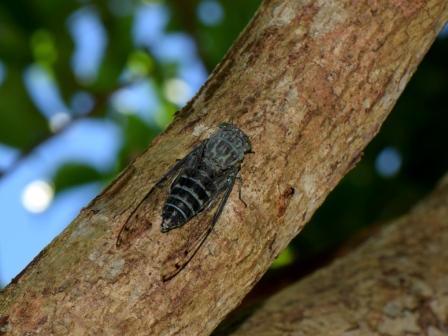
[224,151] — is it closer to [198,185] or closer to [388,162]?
[198,185]

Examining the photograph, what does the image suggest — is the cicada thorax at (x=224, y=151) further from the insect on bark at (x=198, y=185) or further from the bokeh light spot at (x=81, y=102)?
the bokeh light spot at (x=81, y=102)

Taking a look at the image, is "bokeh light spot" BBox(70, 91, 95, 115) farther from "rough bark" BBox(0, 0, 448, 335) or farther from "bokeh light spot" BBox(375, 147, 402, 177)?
"rough bark" BBox(0, 0, 448, 335)

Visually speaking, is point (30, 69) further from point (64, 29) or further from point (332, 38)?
point (332, 38)

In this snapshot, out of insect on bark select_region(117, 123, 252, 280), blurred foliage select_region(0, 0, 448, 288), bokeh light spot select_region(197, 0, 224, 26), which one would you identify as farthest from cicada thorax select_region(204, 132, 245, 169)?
bokeh light spot select_region(197, 0, 224, 26)

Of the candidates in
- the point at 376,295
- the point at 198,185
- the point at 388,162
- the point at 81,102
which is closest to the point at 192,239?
the point at 198,185

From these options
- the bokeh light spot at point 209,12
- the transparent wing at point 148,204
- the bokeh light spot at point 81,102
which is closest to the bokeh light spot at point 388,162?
the bokeh light spot at point 209,12

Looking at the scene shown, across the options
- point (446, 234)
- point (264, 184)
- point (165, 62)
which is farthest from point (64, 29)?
point (264, 184)
